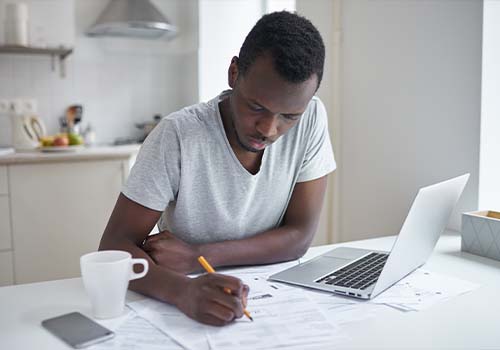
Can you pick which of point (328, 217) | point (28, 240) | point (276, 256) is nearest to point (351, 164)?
point (328, 217)

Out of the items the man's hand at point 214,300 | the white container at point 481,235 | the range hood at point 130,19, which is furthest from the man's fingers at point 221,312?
the range hood at point 130,19

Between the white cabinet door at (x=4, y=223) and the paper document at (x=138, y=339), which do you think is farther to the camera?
the white cabinet door at (x=4, y=223)

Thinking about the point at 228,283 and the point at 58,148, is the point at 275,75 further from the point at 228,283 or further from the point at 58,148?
the point at 58,148

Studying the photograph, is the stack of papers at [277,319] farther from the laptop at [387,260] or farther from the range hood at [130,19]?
the range hood at [130,19]

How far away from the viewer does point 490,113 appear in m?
1.47

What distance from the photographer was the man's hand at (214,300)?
0.81 metres

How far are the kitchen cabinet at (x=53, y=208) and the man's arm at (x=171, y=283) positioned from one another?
1667 mm

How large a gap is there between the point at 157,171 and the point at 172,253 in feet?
0.59

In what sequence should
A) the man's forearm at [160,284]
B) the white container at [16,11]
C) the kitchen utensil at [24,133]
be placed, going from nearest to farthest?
the man's forearm at [160,284], the kitchen utensil at [24,133], the white container at [16,11]

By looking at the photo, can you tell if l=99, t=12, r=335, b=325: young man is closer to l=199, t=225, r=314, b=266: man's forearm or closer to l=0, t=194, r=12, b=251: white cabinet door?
l=199, t=225, r=314, b=266: man's forearm

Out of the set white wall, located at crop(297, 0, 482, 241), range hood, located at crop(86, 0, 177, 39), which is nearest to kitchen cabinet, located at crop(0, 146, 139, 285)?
range hood, located at crop(86, 0, 177, 39)

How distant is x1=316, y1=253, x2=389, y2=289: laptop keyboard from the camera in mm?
994

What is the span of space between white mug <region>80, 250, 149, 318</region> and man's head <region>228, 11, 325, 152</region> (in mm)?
380

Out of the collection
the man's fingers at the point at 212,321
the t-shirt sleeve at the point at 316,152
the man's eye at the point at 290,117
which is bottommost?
the man's fingers at the point at 212,321
